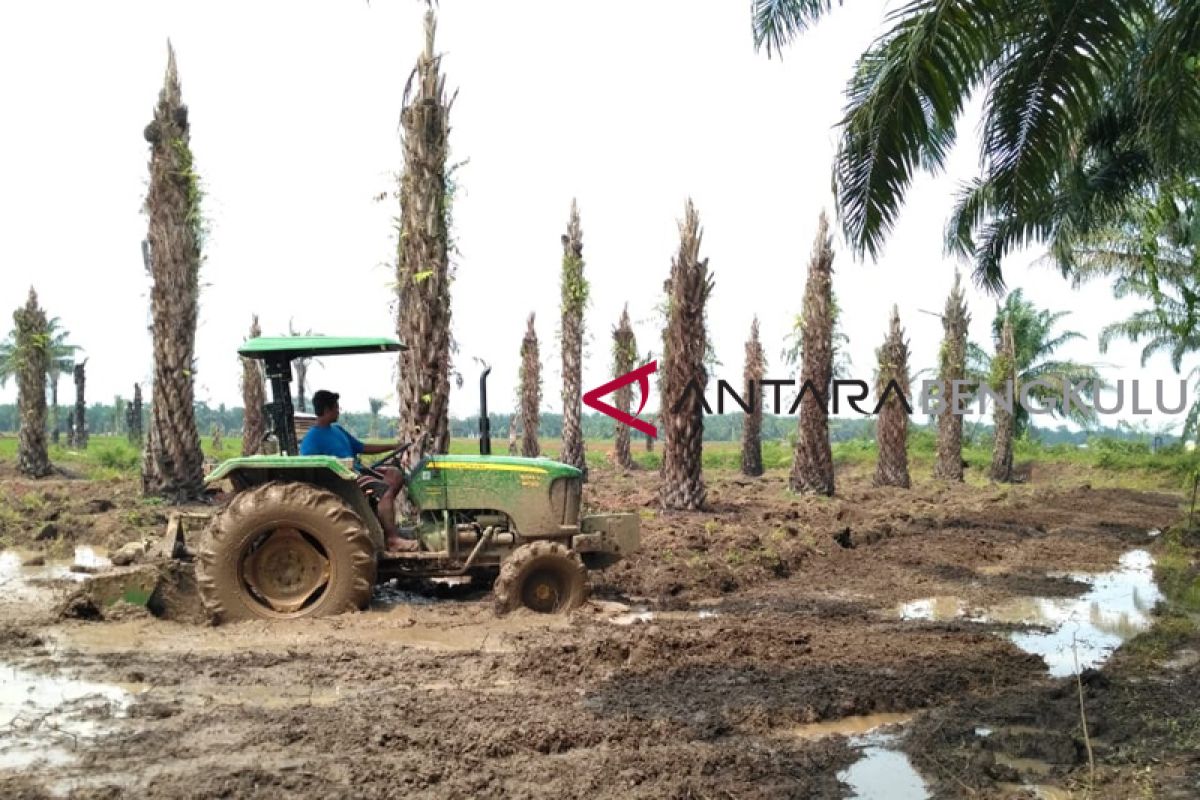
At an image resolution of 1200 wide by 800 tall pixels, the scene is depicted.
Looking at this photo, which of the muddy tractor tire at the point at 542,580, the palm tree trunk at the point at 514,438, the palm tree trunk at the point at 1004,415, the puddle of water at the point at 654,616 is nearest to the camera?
the muddy tractor tire at the point at 542,580

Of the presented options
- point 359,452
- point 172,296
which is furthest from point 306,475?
point 172,296

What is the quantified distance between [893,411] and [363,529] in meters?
23.2

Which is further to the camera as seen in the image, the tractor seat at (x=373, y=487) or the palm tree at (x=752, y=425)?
the palm tree at (x=752, y=425)

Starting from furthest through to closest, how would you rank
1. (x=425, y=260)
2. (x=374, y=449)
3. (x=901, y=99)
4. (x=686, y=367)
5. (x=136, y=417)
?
(x=136, y=417) → (x=686, y=367) → (x=425, y=260) → (x=374, y=449) → (x=901, y=99)

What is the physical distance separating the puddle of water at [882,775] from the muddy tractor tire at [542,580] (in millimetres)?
3434

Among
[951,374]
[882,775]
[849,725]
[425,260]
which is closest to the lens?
[882,775]

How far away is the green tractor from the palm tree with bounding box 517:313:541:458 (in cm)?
2587

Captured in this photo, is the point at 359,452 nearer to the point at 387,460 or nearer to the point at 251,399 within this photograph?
the point at 387,460

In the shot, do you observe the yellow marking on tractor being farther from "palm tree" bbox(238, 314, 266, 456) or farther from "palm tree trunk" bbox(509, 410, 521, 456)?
"palm tree trunk" bbox(509, 410, 521, 456)

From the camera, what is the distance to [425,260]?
44.7 ft

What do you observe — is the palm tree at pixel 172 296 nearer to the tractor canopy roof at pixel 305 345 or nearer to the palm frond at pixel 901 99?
the tractor canopy roof at pixel 305 345

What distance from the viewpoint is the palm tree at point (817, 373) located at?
24516mm

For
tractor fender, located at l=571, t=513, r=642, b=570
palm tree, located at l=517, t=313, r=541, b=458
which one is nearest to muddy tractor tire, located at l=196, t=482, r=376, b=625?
tractor fender, located at l=571, t=513, r=642, b=570

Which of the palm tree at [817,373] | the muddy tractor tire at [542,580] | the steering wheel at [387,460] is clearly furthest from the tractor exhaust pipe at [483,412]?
the palm tree at [817,373]
